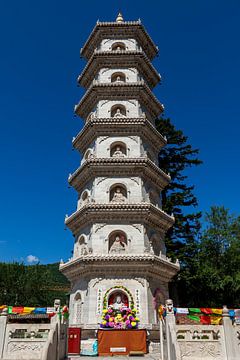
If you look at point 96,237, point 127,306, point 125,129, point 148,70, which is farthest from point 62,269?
point 148,70

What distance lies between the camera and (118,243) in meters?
20.5

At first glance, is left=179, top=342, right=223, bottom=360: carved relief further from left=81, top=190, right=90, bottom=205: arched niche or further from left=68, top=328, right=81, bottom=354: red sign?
left=81, top=190, right=90, bottom=205: arched niche

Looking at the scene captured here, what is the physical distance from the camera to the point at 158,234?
73.0 feet

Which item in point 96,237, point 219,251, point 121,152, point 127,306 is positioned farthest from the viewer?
point 219,251

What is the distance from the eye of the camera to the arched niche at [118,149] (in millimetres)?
23547

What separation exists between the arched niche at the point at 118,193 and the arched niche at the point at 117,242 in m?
2.30

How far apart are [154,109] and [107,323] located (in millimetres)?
17140

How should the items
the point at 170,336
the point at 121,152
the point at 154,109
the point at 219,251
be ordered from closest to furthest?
the point at 170,336, the point at 121,152, the point at 154,109, the point at 219,251

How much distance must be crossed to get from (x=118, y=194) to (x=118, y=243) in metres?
3.41

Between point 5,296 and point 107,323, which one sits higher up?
point 5,296

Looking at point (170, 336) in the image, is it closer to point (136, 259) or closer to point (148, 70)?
point (136, 259)

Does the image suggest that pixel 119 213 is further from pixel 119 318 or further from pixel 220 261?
pixel 220 261

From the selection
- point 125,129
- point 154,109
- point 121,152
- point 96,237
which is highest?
point 154,109

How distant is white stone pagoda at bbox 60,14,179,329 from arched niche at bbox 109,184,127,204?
2.7 inches
